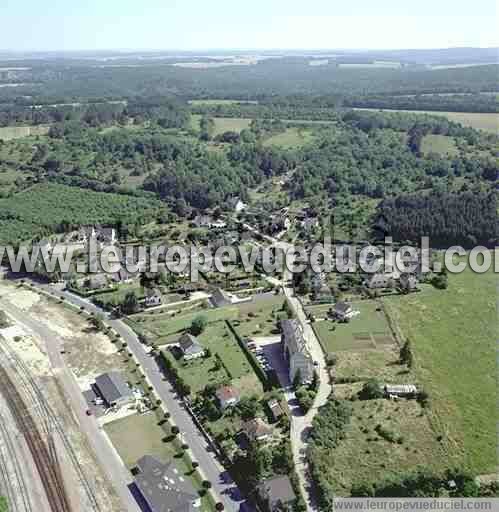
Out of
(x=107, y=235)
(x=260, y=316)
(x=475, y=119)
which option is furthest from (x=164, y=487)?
(x=475, y=119)

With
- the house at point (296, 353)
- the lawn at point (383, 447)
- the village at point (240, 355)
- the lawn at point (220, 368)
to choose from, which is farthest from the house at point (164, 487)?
the house at point (296, 353)

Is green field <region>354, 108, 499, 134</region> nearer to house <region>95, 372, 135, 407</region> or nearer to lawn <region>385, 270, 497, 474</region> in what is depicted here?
lawn <region>385, 270, 497, 474</region>

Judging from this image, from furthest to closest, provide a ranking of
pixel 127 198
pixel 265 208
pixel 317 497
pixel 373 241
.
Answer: pixel 127 198 → pixel 265 208 → pixel 373 241 → pixel 317 497

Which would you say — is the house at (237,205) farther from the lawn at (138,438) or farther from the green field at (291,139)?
the lawn at (138,438)

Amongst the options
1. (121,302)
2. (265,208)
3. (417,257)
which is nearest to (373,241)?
(417,257)

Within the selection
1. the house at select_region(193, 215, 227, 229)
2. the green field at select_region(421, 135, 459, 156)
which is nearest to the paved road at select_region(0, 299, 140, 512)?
the house at select_region(193, 215, 227, 229)

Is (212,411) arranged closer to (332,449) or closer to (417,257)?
(332,449)
